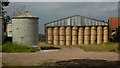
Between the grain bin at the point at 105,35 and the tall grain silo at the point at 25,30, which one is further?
the grain bin at the point at 105,35

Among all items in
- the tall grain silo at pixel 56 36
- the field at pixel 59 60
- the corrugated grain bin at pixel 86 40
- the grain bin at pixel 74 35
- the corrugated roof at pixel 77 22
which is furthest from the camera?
the corrugated roof at pixel 77 22

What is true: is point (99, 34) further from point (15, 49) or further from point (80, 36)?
point (15, 49)

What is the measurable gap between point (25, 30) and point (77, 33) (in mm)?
12165

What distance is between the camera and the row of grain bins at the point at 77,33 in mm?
28516

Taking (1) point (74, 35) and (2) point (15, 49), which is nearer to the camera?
(2) point (15, 49)

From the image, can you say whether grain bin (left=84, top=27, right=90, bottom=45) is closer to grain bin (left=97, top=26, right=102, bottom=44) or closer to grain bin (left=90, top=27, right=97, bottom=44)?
grain bin (left=90, top=27, right=97, bottom=44)

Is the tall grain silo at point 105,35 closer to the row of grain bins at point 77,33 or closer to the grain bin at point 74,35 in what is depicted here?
the row of grain bins at point 77,33

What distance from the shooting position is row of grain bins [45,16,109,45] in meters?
28.5

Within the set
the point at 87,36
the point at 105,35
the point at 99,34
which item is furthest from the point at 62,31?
the point at 105,35

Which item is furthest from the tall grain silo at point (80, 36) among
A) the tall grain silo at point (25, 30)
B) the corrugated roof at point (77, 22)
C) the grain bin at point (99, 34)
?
the tall grain silo at point (25, 30)

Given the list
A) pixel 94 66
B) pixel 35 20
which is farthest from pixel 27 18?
pixel 94 66

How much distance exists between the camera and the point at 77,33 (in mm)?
28984

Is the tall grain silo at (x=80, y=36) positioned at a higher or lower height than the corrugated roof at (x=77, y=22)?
lower

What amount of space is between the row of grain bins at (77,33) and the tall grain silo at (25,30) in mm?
10079
